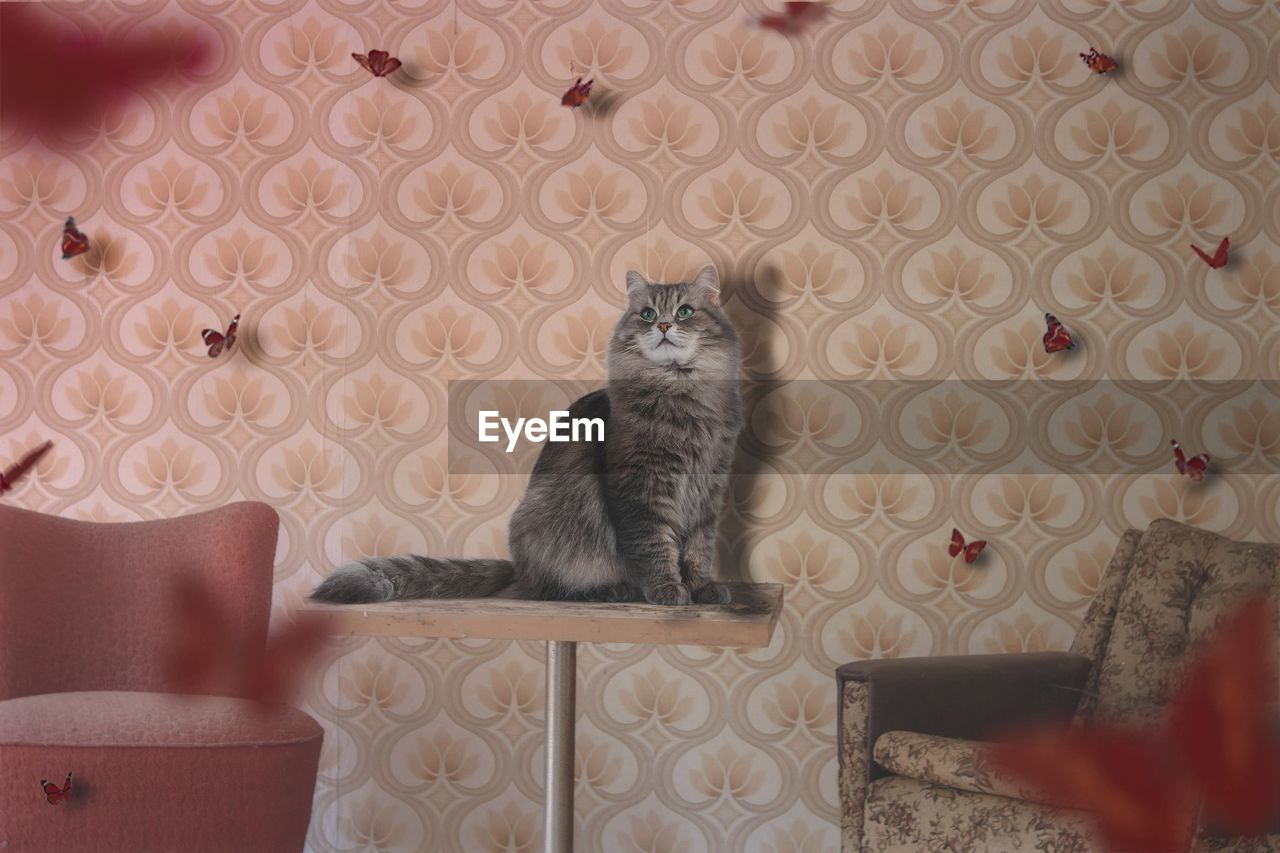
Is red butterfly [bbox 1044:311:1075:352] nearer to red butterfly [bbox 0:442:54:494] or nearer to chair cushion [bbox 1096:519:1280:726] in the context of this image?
chair cushion [bbox 1096:519:1280:726]

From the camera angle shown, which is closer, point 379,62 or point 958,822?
point 958,822

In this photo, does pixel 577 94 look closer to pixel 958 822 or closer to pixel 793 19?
pixel 793 19

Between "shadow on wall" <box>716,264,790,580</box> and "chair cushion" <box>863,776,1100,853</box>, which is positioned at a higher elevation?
"shadow on wall" <box>716,264,790,580</box>

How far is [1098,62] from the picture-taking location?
7.11 ft

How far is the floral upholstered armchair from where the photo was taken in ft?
5.24

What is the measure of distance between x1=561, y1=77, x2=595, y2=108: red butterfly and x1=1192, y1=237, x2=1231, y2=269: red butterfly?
49.5 inches

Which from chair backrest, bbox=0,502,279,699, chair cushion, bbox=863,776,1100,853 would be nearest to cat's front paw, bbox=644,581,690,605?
chair cushion, bbox=863,776,1100,853

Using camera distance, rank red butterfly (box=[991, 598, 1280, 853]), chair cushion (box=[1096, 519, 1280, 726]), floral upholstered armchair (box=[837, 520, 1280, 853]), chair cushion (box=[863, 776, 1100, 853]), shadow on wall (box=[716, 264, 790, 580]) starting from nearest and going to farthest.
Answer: red butterfly (box=[991, 598, 1280, 853]) < chair cushion (box=[863, 776, 1100, 853]) < floral upholstered armchair (box=[837, 520, 1280, 853]) < chair cushion (box=[1096, 519, 1280, 726]) < shadow on wall (box=[716, 264, 790, 580])

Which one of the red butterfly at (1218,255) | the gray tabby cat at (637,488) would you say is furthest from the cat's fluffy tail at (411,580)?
the red butterfly at (1218,255)

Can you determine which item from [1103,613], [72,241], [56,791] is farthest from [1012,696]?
[72,241]

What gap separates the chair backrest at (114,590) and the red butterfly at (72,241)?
0.68 m

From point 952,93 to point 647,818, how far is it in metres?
1.61

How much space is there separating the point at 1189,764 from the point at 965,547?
0.79 m

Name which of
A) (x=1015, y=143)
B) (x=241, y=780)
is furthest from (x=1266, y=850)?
(x=241, y=780)
